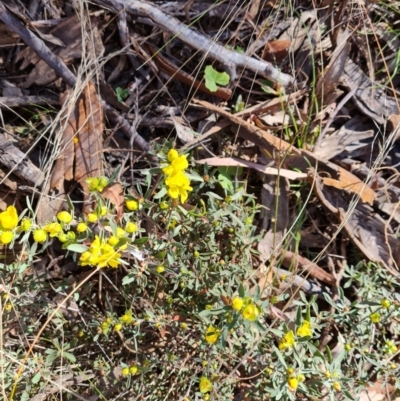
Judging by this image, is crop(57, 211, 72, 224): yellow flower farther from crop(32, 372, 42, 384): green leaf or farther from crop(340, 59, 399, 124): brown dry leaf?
crop(340, 59, 399, 124): brown dry leaf

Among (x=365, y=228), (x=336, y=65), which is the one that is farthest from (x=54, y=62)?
(x=365, y=228)

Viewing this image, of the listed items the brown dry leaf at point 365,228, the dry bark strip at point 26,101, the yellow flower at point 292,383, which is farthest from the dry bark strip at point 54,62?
the yellow flower at point 292,383

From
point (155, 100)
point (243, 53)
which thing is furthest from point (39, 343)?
point (243, 53)

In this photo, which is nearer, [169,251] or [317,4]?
[169,251]

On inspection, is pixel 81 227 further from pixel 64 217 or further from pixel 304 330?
pixel 304 330

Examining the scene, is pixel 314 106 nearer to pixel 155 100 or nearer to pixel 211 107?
pixel 211 107

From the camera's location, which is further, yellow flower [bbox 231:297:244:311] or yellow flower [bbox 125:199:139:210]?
yellow flower [bbox 125:199:139:210]

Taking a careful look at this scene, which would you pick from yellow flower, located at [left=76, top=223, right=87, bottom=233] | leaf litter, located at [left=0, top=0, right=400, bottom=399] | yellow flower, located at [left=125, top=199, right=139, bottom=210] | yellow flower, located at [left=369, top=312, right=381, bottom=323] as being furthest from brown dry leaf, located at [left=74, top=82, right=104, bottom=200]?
yellow flower, located at [left=369, top=312, right=381, bottom=323]
